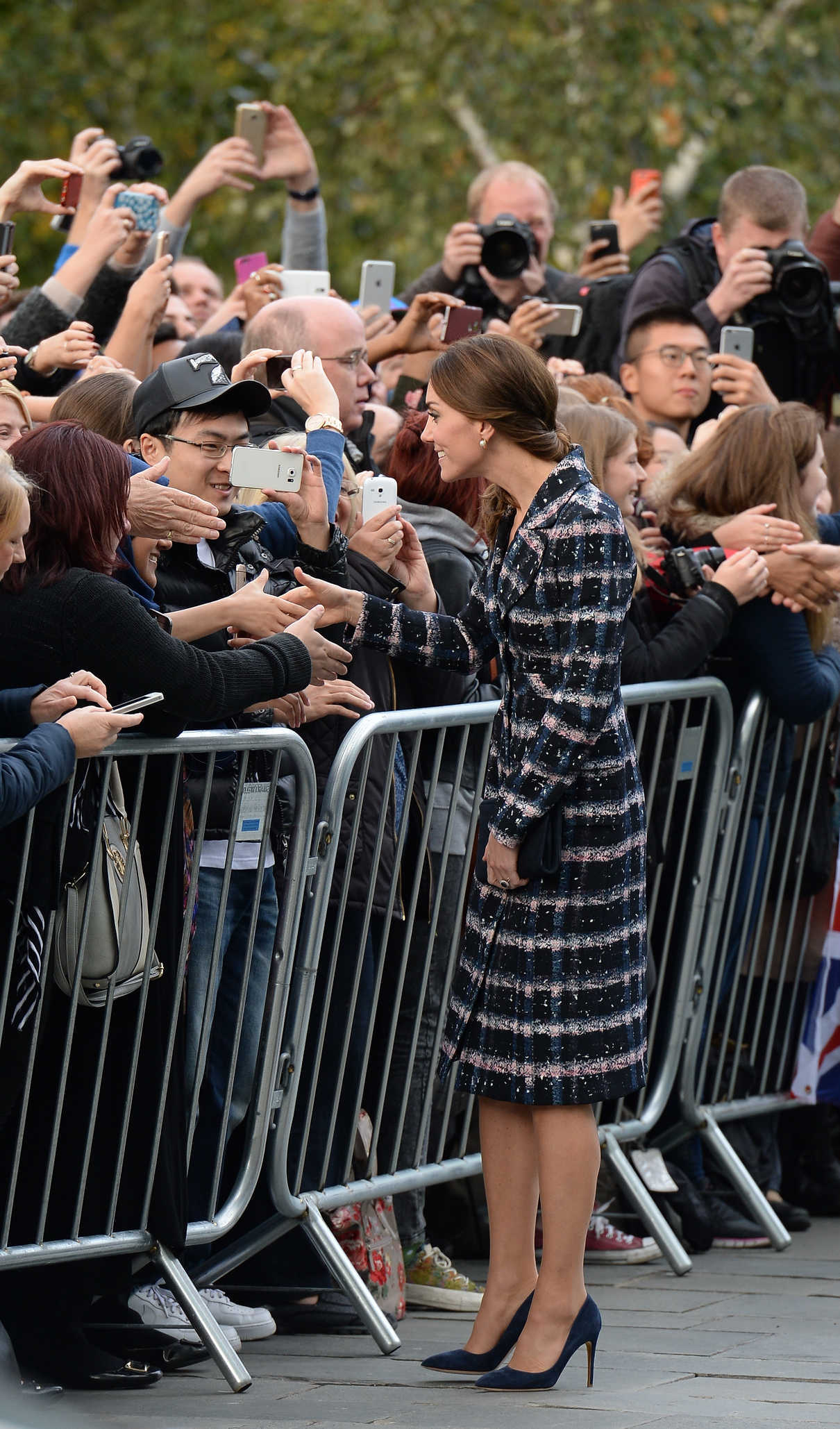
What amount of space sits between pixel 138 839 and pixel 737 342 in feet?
10.3

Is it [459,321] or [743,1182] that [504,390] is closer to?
[459,321]

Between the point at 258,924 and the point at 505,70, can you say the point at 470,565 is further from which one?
the point at 505,70

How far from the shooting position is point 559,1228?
4.24 metres

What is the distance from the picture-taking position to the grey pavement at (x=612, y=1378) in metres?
4.14

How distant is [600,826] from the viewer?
4.31 metres

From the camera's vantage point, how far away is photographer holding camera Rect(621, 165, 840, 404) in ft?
23.0

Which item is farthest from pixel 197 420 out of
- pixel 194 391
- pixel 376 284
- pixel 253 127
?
pixel 253 127

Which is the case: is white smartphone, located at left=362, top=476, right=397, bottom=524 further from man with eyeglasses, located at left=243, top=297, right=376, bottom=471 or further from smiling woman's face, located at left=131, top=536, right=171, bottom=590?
smiling woman's face, located at left=131, top=536, right=171, bottom=590

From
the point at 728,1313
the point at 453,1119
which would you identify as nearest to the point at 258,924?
the point at 453,1119

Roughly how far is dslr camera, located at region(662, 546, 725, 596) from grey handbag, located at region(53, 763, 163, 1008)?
6.25 feet

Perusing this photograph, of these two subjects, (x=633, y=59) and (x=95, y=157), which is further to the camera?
(x=633, y=59)

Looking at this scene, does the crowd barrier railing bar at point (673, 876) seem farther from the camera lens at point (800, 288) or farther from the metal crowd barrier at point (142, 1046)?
the camera lens at point (800, 288)

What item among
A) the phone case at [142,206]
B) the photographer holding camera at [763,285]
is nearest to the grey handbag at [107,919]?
the phone case at [142,206]

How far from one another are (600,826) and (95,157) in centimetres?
335
